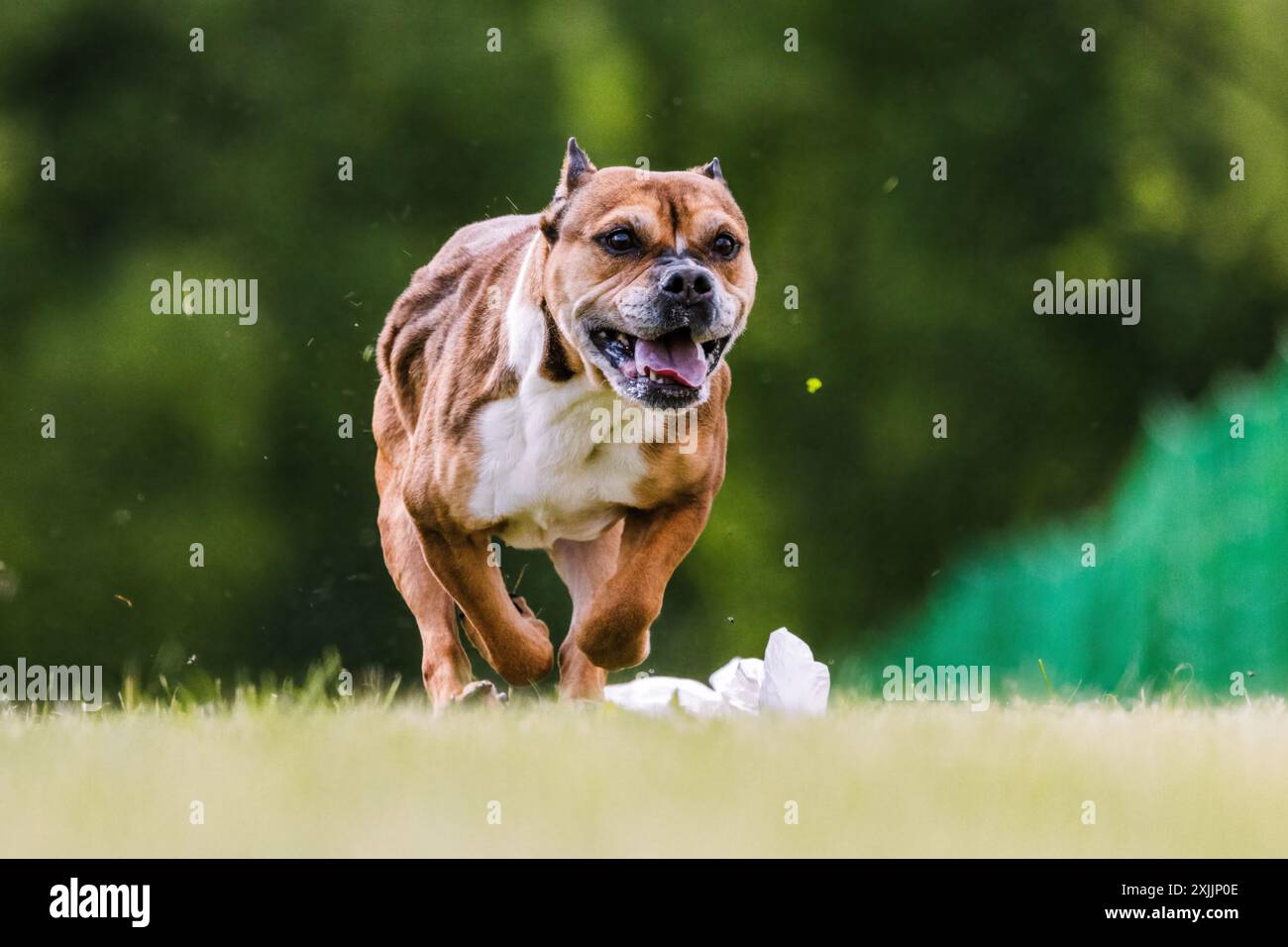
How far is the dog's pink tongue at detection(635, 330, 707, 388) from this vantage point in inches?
229

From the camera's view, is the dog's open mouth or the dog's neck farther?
the dog's neck

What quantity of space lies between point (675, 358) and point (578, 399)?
0.45 m

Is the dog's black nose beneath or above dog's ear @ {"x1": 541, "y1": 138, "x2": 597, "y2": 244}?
beneath

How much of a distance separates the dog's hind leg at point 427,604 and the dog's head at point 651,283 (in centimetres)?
132

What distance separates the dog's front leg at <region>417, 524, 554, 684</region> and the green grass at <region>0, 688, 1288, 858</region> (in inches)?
30.6

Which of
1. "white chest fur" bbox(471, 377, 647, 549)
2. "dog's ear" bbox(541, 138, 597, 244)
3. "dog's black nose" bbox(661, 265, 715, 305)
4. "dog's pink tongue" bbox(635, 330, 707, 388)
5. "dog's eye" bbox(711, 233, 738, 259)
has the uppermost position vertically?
"dog's ear" bbox(541, 138, 597, 244)

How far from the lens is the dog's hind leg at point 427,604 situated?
699 cm

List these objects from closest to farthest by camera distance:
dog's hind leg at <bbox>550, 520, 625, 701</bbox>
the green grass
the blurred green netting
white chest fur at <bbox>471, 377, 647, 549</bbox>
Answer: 1. the green grass
2. white chest fur at <bbox>471, 377, 647, 549</bbox>
3. dog's hind leg at <bbox>550, 520, 625, 701</bbox>
4. the blurred green netting

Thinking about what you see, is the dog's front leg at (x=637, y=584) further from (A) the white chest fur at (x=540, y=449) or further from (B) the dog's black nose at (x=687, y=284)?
(B) the dog's black nose at (x=687, y=284)

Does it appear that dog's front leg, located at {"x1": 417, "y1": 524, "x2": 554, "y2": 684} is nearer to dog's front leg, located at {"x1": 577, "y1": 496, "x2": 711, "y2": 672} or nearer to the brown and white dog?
the brown and white dog

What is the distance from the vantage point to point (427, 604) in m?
7.25

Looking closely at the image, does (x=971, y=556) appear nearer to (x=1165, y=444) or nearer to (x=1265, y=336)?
(x=1165, y=444)

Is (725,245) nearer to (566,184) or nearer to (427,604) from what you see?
(566,184)

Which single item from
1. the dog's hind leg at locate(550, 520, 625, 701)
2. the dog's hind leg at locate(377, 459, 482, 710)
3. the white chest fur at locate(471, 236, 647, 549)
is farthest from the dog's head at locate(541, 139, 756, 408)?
the dog's hind leg at locate(550, 520, 625, 701)
